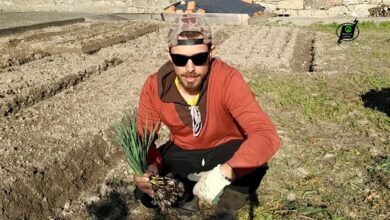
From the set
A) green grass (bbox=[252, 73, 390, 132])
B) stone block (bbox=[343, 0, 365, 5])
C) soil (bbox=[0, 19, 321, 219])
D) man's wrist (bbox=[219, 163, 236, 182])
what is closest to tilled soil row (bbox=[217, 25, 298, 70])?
soil (bbox=[0, 19, 321, 219])

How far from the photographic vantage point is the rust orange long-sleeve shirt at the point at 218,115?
7.88 feet

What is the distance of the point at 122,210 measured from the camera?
12.2 feet

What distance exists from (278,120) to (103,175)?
230 cm

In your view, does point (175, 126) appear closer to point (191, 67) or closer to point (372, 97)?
point (191, 67)

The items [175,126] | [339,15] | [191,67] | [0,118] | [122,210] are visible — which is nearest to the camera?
[191,67]

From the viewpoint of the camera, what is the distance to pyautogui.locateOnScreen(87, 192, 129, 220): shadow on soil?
12.0 feet

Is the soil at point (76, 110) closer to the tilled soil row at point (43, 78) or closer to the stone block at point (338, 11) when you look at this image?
the tilled soil row at point (43, 78)

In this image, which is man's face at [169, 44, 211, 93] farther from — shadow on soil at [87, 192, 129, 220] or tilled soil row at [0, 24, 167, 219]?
tilled soil row at [0, 24, 167, 219]

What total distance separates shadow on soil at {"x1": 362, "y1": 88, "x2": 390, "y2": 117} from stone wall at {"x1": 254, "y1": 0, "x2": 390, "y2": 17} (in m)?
10.4

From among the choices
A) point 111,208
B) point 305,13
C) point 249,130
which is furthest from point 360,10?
point 249,130

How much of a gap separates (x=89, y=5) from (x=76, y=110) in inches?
516

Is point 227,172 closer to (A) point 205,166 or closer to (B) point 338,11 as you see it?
(A) point 205,166

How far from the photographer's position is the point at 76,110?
559 cm

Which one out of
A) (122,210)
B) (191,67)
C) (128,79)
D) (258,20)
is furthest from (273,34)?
(191,67)
